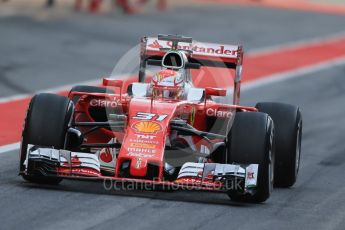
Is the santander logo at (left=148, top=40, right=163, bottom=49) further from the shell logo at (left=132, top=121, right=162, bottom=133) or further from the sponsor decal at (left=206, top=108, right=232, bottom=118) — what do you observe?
the shell logo at (left=132, top=121, right=162, bottom=133)

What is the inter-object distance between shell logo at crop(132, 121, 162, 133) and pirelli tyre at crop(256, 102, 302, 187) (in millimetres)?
1967

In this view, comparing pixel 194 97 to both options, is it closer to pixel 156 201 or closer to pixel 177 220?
pixel 156 201

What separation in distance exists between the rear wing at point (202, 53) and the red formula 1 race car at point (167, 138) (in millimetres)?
171

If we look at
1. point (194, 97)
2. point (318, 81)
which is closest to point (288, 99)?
point (318, 81)

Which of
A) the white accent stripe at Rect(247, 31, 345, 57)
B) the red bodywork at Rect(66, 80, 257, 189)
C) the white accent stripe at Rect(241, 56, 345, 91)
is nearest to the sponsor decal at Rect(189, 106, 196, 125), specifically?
the red bodywork at Rect(66, 80, 257, 189)

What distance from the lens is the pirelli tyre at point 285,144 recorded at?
13.8m

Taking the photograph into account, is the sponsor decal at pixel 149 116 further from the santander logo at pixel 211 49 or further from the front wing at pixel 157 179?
the santander logo at pixel 211 49

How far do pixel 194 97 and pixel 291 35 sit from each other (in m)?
23.3

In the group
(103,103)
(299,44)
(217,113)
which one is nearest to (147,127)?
(217,113)

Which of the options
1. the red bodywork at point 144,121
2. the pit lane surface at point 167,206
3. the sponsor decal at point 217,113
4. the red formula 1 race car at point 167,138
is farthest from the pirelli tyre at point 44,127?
the sponsor decal at point 217,113

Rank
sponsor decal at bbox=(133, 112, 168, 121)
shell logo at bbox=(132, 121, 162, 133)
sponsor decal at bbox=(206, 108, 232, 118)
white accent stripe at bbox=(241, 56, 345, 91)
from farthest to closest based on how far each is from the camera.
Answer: white accent stripe at bbox=(241, 56, 345, 91)
sponsor decal at bbox=(206, 108, 232, 118)
sponsor decal at bbox=(133, 112, 168, 121)
shell logo at bbox=(132, 121, 162, 133)

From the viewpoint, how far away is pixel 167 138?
1269 centimetres

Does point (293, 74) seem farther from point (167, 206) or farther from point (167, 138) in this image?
point (167, 206)

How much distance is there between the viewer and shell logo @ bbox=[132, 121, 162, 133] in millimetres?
12461
